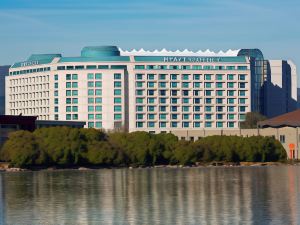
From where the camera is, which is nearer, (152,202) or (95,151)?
(152,202)

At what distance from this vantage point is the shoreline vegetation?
171 meters

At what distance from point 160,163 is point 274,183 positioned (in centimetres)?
8130

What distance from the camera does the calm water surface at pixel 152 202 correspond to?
6969 cm

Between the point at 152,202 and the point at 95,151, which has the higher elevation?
the point at 95,151

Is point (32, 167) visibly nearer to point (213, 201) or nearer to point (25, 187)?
point (25, 187)

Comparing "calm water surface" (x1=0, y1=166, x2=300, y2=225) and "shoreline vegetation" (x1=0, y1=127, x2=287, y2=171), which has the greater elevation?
"shoreline vegetation" (x1=0, y1=127, x2=287, y2=171)

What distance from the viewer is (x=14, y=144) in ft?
563

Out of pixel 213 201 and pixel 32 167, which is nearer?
pixel 213 201

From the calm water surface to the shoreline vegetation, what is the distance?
2096 inches

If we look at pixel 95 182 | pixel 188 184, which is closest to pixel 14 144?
pixel 95 182

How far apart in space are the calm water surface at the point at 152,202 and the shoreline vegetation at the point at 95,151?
175 ft

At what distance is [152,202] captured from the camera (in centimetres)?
8350

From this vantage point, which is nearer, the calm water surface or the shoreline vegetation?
the calm water surface

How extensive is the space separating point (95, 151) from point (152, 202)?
312ft
